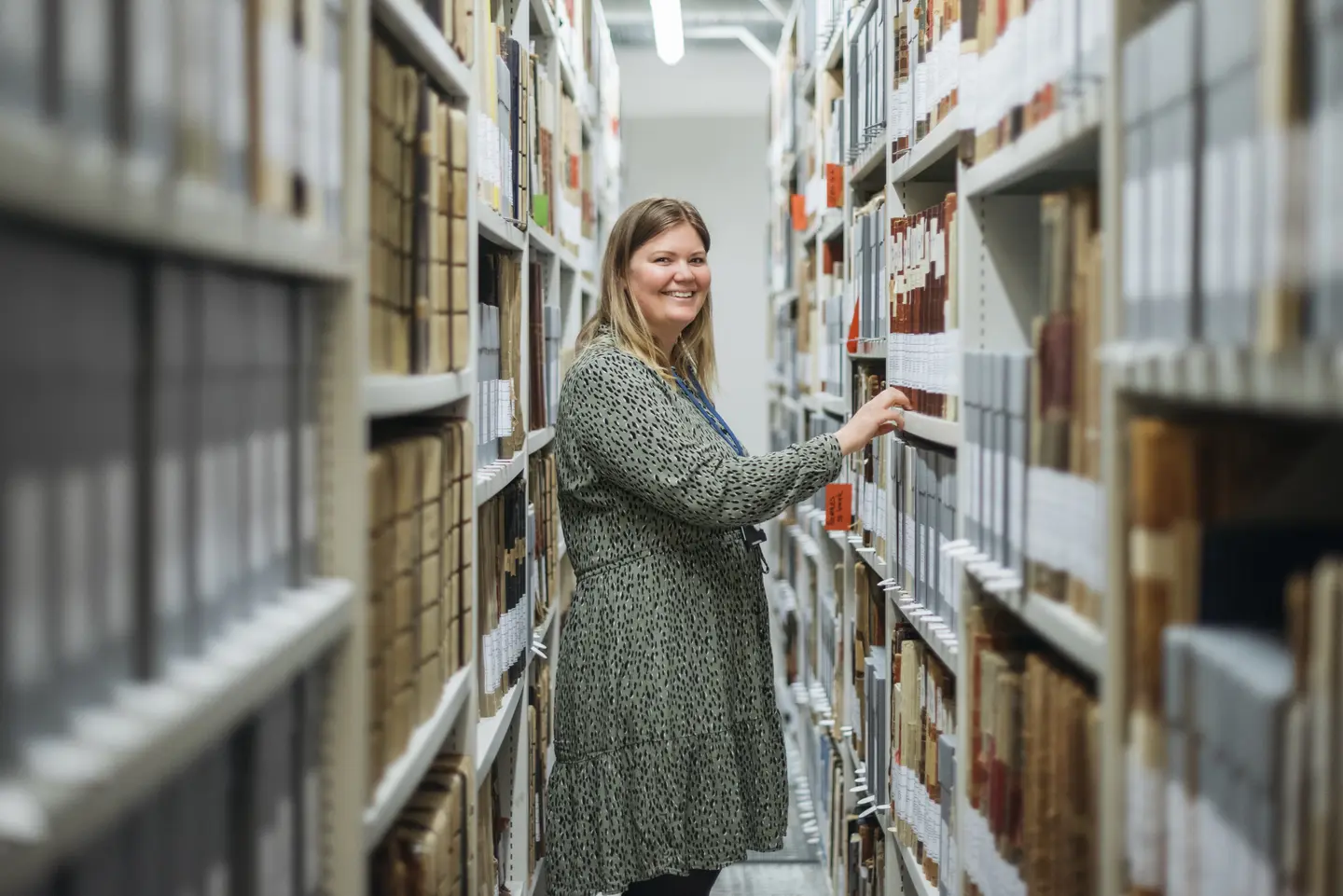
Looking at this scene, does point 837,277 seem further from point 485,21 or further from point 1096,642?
point 1096,642

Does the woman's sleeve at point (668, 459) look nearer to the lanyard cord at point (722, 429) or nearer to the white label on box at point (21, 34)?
the lanyard cord at point (722, 429)

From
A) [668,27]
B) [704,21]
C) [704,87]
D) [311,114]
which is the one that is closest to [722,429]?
[311,114]

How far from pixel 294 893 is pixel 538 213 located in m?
1.94

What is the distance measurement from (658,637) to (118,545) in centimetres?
142

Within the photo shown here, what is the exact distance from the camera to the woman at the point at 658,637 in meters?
1.98

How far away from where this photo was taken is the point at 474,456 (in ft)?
5.40

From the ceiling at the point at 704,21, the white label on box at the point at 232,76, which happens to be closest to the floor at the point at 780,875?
the white label on box at the point at 232,76

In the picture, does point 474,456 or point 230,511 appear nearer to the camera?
point 230,511

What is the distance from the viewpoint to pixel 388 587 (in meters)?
1.17

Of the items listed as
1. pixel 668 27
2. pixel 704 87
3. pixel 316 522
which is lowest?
pixel 316 522

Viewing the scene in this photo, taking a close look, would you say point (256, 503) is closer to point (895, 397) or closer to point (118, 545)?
point (118, 545)

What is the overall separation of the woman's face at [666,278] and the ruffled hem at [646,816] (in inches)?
31.1

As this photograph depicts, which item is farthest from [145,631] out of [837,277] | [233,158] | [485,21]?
[837,277]

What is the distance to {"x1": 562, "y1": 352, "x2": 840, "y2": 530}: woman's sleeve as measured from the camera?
76.6 inches
